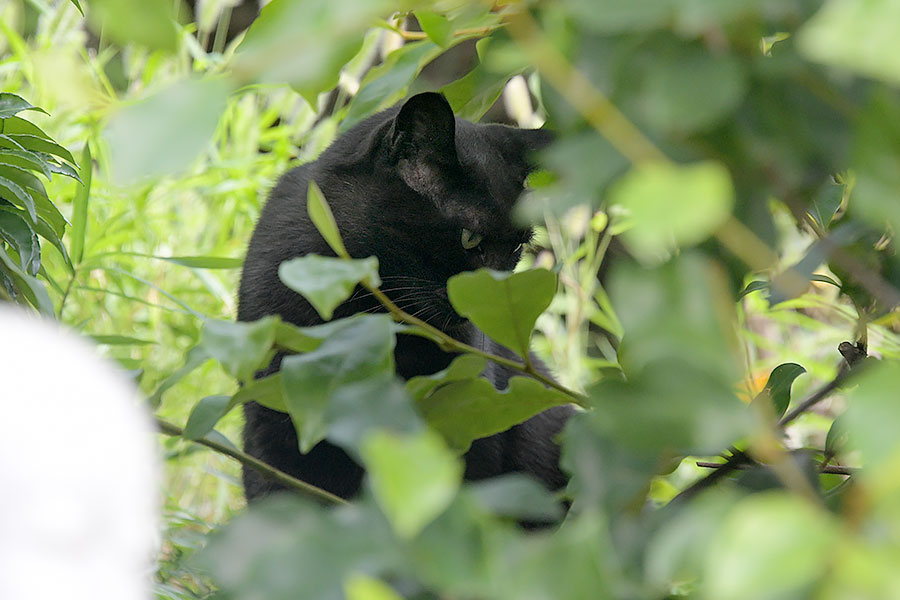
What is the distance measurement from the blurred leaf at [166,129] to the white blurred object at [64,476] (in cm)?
18

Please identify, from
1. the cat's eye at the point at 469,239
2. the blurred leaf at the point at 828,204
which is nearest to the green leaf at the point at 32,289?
the blurred leaf at the point at 828,204

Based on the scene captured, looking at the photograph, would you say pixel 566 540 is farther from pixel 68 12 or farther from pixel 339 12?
pixel 68 12

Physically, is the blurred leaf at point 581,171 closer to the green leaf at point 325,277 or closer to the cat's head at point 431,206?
the green leaf at point 325,277

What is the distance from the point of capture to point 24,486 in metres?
0.43

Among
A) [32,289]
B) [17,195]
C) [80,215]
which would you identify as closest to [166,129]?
[32,289]

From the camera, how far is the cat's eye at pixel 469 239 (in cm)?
131

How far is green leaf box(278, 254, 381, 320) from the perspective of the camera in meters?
0.41

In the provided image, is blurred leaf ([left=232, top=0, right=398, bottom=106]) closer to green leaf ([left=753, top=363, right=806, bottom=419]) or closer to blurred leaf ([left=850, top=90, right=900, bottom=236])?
blurred leaf ([left=850, top=90, right=900, bottom=236])

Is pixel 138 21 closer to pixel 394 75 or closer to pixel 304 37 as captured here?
pixel 304 37

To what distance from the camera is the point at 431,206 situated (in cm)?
134

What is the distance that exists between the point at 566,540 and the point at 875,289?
169 millimetres

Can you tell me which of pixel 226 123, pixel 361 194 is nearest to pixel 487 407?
pixel 361 194

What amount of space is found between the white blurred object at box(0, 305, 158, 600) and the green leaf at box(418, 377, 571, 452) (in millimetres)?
161

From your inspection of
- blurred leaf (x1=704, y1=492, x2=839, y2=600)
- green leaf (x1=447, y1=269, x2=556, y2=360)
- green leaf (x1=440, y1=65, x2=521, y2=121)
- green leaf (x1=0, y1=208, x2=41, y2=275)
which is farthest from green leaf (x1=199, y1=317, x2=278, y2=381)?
green leaf (x1=0, y1=208, x2=41, y2=275)
